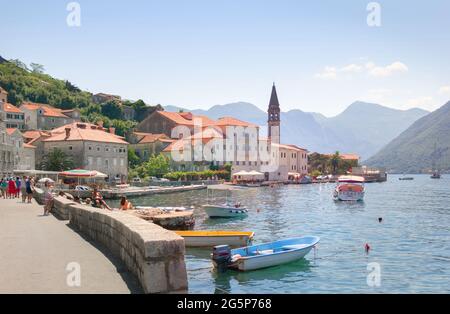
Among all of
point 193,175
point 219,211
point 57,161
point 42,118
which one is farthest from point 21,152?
point 219,211

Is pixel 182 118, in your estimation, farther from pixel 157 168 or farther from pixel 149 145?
pixel 157 168

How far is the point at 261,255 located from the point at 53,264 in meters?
11.3

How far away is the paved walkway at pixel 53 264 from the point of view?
8798mm

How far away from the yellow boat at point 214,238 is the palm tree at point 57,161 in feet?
207

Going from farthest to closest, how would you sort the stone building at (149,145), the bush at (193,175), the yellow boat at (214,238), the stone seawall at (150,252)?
1. the stone building at (149,145)
2. the bush at (193,175)
3. the yellow boat at (214,238)
4. the stone seawall at (150,252)

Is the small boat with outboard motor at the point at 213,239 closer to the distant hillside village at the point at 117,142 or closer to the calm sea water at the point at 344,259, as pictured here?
the calm sea water at the point at 344,259

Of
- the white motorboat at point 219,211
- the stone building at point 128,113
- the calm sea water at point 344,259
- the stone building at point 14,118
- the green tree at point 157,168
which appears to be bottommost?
the calm sea water at point 344,259

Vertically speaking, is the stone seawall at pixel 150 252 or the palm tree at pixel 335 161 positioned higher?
the palm tree at pixel 335 161

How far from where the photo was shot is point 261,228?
3709cm

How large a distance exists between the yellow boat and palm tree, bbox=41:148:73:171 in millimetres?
63237

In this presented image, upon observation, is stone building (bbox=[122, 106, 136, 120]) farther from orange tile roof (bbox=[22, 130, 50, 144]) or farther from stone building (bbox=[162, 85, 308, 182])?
orange tile roof (bbox=[22, 130, 50, 144])

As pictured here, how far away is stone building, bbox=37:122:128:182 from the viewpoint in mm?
87312

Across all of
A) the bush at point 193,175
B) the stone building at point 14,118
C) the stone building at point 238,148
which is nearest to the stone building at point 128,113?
the stone building at point 238,148
